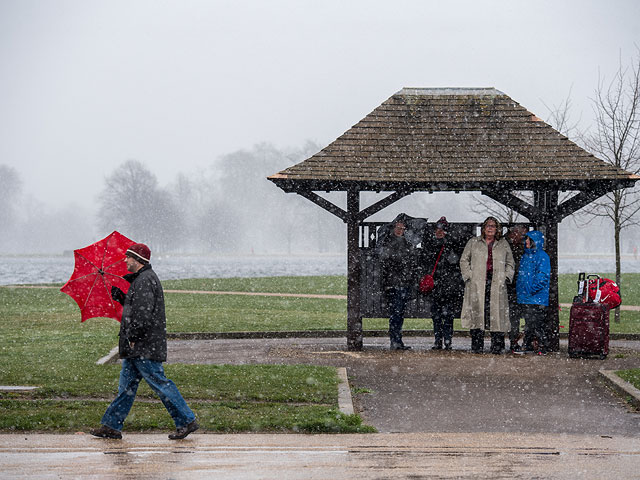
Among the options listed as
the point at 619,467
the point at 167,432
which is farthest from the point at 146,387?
the point at 619,467

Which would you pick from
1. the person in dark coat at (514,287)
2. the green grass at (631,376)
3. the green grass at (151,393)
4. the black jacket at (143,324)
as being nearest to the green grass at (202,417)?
the green grass at (151,393)

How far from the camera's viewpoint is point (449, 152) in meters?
13.7

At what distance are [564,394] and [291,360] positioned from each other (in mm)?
4290

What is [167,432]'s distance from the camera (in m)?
7.31

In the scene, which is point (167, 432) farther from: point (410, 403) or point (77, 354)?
point (77, 354)

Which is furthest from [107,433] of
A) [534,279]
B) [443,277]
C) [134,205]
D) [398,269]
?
[134,205]

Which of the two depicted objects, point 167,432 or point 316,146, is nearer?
point 167,432

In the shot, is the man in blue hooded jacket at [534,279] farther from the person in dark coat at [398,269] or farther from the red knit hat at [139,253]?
the red knit hat at [139,253]

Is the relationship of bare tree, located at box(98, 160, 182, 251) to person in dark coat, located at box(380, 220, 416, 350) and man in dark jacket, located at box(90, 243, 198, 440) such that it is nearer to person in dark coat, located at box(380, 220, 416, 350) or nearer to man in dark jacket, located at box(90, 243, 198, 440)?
person in dark coat, located at box(380, 220, 416, 350)

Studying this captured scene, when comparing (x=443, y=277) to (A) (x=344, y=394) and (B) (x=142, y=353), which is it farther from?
(B) (x=142, y=353)

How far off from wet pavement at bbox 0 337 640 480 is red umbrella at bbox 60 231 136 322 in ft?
4.08

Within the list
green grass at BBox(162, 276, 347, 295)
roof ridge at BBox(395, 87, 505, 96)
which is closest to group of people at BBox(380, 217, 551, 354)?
roof ridge at BBox(395, 87, 505, 96)

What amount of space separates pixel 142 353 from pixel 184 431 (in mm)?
721

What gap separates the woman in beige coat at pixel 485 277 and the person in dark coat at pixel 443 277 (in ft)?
1.30
